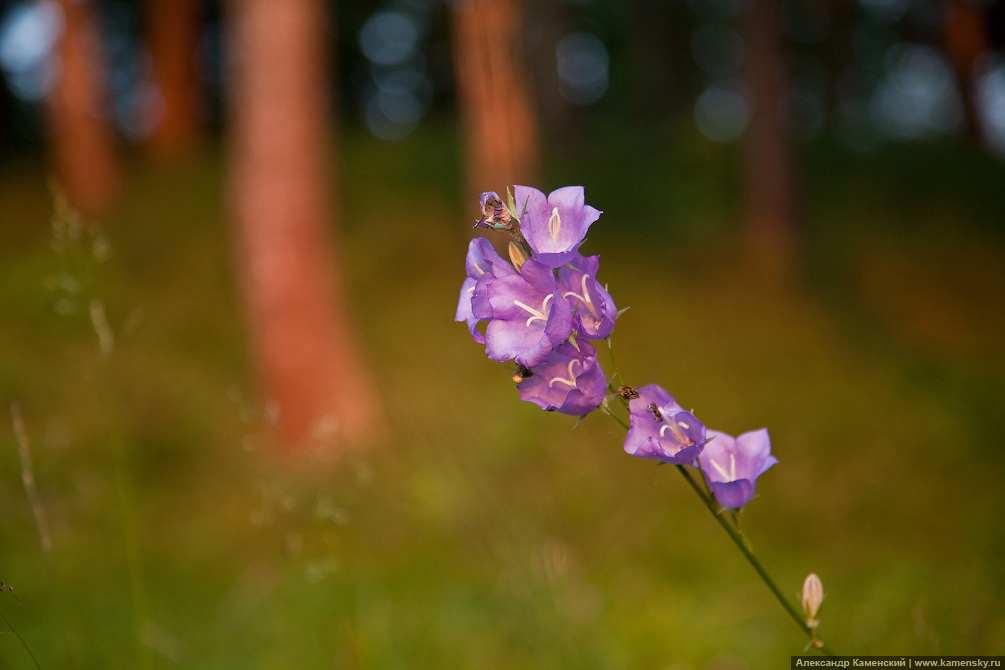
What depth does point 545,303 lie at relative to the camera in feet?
2.67

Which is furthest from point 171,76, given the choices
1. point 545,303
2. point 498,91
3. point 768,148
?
point 545,303

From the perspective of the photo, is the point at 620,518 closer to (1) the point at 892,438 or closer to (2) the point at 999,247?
(1) the point at 892,438

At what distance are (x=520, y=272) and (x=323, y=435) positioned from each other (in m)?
0.67

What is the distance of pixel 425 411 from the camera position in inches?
193

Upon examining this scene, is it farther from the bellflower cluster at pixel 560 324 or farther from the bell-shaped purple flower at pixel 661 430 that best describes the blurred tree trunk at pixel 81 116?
the bell-shaped purple flower at pixel 661 430

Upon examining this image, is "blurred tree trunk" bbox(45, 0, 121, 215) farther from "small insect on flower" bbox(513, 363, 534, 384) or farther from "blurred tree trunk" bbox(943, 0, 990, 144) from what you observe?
"blurred tree trunk" bbox(943, 0, 990, 144)

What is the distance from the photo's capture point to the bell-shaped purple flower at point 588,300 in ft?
2.68

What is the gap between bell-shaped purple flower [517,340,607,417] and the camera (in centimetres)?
79

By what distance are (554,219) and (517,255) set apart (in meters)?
0.07

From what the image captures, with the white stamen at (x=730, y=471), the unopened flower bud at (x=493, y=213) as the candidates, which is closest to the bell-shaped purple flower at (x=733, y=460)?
the white stamen at (x=730, y=471)

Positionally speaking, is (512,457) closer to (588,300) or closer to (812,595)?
(812,595)

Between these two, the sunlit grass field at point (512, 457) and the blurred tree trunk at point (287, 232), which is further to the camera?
the blurred tree trunk at point (287, 232)

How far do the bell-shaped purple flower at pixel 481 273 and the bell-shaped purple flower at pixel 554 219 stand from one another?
0.05 meters

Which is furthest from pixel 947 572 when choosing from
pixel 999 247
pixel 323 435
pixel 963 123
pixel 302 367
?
pixel 963 123
